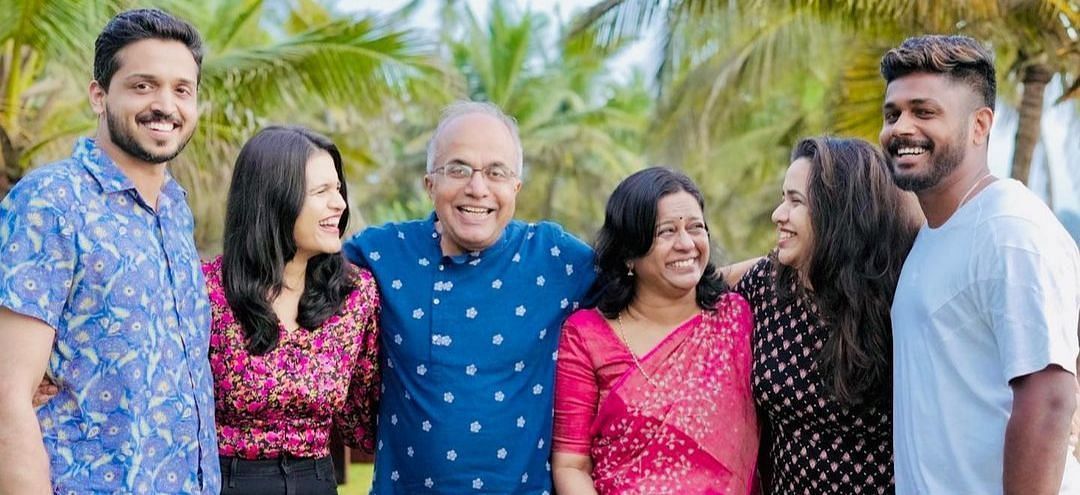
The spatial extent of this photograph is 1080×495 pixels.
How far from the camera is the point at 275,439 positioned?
4.21 metres

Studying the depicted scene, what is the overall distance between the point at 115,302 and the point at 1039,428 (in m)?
2.49

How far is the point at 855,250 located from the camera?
168 inches

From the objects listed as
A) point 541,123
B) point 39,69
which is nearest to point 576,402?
point 39,69

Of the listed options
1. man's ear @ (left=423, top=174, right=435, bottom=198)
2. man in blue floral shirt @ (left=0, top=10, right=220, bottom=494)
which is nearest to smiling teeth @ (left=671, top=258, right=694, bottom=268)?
man's ear @ (left=423, top=174, right=435, bottom=198)

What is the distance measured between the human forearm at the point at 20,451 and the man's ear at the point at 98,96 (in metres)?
0.90

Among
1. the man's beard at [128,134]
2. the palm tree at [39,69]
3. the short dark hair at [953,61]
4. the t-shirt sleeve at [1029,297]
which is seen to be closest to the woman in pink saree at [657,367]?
the short dark hair at [953,61]

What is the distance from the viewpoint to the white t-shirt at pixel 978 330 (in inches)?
129

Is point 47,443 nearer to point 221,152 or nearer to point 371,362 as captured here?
point 371,362

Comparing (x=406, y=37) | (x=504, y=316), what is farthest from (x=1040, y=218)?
(x=406, y=37)

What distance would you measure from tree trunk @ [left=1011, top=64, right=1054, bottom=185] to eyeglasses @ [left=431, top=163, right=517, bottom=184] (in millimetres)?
11318

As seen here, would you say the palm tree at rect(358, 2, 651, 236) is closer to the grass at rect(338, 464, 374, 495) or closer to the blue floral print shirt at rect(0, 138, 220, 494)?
the grass at rect(338, 464, 374, 495)

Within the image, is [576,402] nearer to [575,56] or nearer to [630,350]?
[630,350]

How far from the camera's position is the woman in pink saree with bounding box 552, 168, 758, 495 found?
4.46 metres

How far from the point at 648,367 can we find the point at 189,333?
5.38 ft
